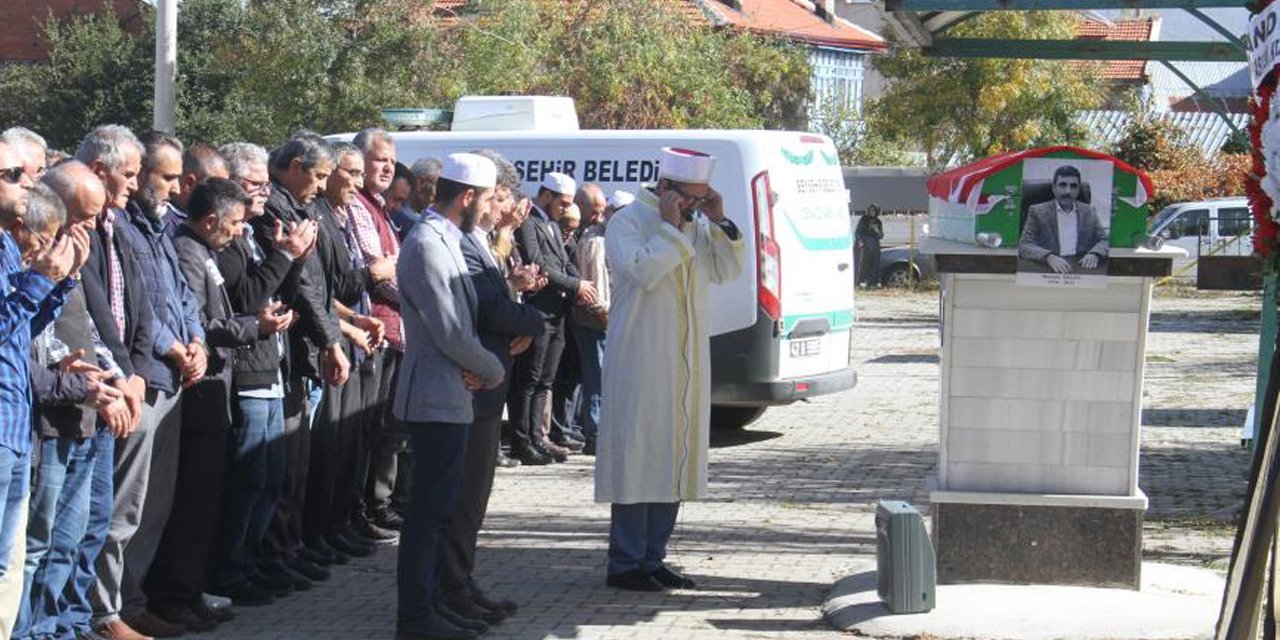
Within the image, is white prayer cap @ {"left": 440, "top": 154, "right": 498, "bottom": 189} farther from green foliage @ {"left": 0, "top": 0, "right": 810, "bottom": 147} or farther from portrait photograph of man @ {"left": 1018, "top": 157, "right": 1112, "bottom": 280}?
green foliage @ {"left": 0, "top": 0, "right": 810, "bottom": 147}

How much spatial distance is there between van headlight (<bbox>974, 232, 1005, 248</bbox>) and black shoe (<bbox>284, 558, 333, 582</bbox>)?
3.54 meters

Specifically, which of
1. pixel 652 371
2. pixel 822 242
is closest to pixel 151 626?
pixel 652 371

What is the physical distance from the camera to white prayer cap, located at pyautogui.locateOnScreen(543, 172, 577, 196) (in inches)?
533

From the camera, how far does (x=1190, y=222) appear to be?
122ft

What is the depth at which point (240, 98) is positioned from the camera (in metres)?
42.6

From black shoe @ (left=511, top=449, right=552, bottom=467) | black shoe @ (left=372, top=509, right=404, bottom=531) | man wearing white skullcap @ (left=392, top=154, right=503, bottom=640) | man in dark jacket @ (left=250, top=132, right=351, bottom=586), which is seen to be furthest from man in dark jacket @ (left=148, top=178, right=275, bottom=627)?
black shoe @ (left=511, top=449, right=552, bottom=467)

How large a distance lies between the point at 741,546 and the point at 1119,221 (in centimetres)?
300

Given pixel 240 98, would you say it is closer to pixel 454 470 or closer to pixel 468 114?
pixel 468 114

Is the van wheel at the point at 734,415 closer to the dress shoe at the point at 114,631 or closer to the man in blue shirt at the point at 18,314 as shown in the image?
the dress shoe at the point at 114,631

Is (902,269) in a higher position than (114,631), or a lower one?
lower

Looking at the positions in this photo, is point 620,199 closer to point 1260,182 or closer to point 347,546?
point 347,546

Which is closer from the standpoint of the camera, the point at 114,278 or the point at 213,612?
the point at 114,278

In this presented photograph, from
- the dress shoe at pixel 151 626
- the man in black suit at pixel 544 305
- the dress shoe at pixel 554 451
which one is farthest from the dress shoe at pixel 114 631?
the dress shoe at pixel 554 451

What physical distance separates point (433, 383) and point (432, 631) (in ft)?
3.35
